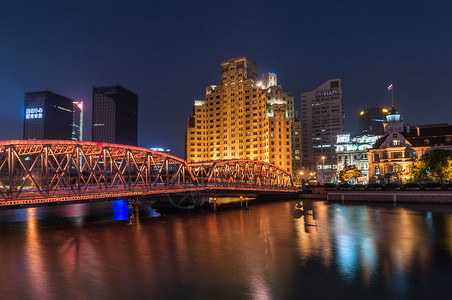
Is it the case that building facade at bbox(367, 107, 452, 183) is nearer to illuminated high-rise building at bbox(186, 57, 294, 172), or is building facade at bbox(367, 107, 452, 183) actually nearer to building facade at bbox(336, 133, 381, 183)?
building facade at bbox(336, 133, 381, 183)

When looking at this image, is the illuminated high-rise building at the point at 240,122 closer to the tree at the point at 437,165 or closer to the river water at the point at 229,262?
the tree at the point at 437,165

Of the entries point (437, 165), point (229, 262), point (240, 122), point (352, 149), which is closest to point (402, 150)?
point (437, 165)

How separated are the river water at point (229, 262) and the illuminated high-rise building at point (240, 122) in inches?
3834

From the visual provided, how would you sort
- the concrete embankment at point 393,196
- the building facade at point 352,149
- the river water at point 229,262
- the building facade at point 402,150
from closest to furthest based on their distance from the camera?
the river water at point 229,262
the concrete embankment at point 393,196
the building facade at point 402,150
the building facade at point 352,149

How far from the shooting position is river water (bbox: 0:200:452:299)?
19.9 meters

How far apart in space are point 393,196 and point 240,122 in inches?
3514

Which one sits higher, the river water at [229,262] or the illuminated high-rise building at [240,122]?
the illuminated high-rise building at [240,122]

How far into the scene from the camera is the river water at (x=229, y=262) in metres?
19.9

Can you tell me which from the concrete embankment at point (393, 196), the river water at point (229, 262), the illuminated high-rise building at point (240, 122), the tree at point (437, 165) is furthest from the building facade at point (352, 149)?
the river water at point (229, 262)

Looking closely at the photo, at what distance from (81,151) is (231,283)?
33907mm

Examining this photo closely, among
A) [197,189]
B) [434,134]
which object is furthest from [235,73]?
[197,189]

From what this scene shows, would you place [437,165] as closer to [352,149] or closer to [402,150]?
[402,150]

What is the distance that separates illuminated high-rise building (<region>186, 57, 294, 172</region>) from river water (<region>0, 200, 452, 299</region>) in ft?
319

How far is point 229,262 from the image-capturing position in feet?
86.9
